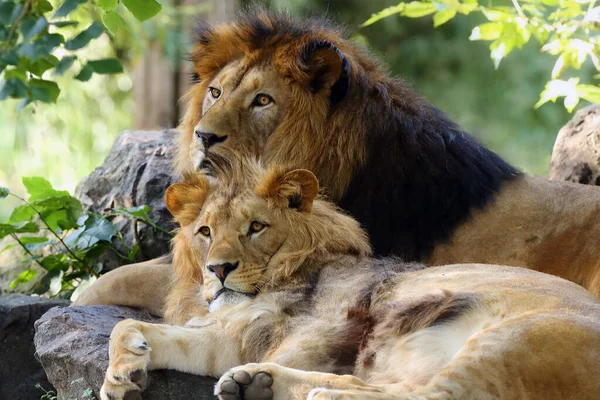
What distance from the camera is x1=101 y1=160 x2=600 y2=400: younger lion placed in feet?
7.98

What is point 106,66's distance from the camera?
5.45 meters

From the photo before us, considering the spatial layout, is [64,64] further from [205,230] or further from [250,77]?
[205,230]

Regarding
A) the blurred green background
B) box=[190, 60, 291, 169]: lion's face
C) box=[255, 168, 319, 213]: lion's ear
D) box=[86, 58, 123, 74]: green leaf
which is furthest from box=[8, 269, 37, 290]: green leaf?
the blurred green background

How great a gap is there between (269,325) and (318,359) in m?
0.27

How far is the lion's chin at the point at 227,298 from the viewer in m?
3.27

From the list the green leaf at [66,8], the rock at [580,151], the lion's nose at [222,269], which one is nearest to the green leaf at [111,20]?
the lion's nose at [222,269]

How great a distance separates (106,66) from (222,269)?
253cm

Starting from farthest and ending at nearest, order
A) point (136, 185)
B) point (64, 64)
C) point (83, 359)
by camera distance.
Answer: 1. point (136, 185)
2. point (64, 64)
3. point (83, 359)

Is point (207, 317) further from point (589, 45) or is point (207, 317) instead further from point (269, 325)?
point (589, 45)

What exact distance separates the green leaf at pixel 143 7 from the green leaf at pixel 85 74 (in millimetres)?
2224

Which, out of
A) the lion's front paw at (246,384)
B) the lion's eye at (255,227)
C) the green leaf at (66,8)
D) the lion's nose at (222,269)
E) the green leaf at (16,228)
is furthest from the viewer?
the green leaf at (16,228)

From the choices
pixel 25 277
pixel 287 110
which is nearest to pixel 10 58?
pixel 25 277

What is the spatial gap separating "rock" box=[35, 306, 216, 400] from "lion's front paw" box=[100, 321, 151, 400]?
111 millimetres

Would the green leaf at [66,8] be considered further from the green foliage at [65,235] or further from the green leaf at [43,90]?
the green foliage at [65,235]
